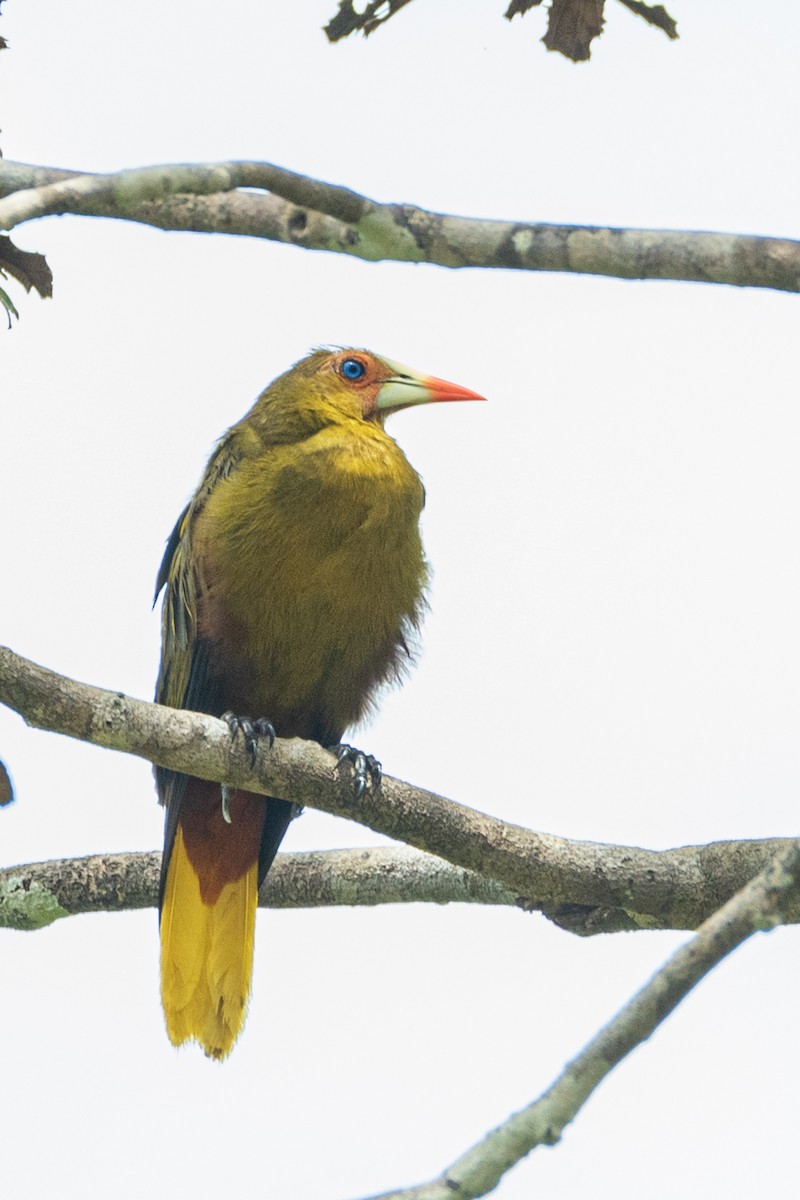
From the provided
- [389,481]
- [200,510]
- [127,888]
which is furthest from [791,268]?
[127,888]

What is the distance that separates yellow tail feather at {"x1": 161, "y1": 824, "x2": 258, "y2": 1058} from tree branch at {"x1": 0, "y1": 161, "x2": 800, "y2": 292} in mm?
2395

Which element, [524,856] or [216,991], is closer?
[524,856]

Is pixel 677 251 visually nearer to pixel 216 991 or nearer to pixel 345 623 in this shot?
pixel 345 623

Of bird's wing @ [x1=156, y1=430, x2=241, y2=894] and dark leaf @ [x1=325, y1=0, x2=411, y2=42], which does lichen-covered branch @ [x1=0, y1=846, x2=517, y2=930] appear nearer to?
bird's wing @ [x1=156, y1=430, x2=241, y2=894]

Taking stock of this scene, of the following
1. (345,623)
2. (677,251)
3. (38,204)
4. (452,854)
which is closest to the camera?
(38,204)

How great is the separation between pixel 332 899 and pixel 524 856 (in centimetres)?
107

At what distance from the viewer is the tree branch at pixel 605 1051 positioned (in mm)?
2557

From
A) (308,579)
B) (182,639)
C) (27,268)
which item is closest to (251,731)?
(308,579)

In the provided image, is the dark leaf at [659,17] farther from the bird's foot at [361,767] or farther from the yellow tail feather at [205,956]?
the yellow tail feather at [205,956]

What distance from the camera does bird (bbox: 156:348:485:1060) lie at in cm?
501

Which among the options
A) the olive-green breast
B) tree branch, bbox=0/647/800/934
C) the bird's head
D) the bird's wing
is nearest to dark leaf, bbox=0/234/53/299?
tree branch, bbox=0/647/800/934

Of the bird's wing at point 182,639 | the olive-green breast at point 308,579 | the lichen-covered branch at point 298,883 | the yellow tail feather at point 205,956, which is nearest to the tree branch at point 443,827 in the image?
the lichen-covered branch at point 298,883

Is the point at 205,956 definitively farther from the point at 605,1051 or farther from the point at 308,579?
the point at 605,1051

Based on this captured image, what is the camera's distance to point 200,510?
5363mm
